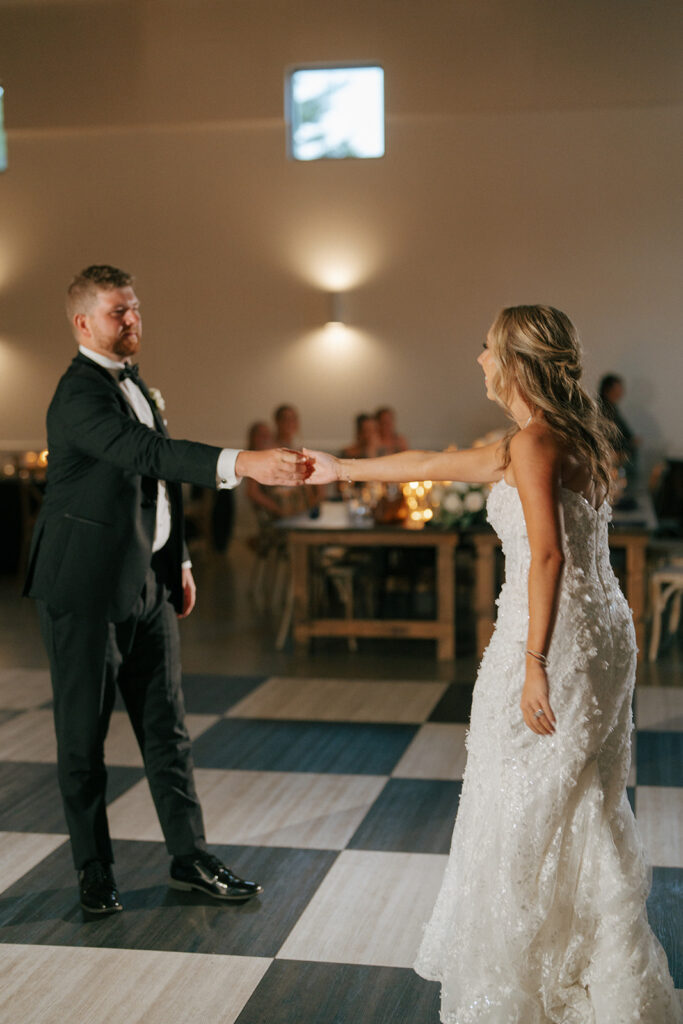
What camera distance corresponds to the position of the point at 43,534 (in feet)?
10.2

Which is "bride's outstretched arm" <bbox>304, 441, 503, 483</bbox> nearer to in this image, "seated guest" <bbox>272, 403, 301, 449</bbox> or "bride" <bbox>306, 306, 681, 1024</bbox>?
"bride" <bbox>306, 306, 681, 1024</bbox>

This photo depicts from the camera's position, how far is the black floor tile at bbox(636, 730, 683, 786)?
4312 mm

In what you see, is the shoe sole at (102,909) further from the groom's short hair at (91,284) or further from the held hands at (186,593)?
the groom's short hair at (91,284)

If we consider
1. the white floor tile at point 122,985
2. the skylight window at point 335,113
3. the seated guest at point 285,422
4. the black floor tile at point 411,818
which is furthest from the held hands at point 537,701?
the skylight window at point 335,113

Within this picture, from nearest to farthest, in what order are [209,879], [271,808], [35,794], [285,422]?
1. [209,879]
2. [271,808]
3. [35,794]
4. [285,422]

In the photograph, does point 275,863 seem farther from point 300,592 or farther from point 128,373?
point 300,592

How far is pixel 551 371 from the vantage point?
7.83ft

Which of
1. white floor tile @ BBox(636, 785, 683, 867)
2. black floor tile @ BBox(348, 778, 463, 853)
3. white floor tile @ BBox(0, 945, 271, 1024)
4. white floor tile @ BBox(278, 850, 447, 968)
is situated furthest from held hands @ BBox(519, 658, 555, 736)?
black floor tile @ BBox(348, 778, 463, 853)

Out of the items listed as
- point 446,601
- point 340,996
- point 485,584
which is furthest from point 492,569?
point 340,996

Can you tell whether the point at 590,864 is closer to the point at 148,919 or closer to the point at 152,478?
the point at 148,919

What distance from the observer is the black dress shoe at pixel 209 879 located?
3.23 meters

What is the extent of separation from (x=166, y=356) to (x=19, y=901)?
29.6ft

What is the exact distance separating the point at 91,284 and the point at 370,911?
6.14ft

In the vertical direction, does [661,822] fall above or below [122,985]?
below
